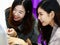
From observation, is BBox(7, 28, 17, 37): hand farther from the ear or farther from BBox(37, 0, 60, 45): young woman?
the ear

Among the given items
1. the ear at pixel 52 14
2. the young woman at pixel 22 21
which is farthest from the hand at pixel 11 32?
the ear at pixel 52 14

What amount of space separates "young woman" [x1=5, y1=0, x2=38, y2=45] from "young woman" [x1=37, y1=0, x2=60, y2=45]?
0.18 ft

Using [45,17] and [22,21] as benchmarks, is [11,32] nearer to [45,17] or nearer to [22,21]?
[22,21]

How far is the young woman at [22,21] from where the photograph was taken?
145 centimetres

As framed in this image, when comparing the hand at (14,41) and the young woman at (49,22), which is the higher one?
the young woman at (49,22)

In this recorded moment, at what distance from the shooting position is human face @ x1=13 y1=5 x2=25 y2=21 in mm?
1454

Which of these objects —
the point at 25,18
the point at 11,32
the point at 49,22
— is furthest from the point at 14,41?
the point at 49,22

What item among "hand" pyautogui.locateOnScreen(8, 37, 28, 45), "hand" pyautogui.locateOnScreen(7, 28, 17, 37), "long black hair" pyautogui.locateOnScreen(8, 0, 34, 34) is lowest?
"hand" pyautogui.locateOnScreen(8, 37, 28, 45)

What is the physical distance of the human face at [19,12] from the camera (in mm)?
1454

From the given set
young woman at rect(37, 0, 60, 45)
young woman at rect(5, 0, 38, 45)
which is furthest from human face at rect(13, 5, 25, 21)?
young woman at rect(37, 0, 60, 45)

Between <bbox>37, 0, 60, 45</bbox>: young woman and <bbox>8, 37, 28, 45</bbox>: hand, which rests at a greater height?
<bbox>37, 0, 60, 45</bbox>: young woman

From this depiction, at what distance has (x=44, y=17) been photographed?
56.9 inches

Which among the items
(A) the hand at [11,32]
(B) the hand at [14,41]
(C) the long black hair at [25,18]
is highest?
(C) the long black hair at [25,18]

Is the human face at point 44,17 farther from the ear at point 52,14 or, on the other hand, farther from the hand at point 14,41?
the hand at point 14,41
